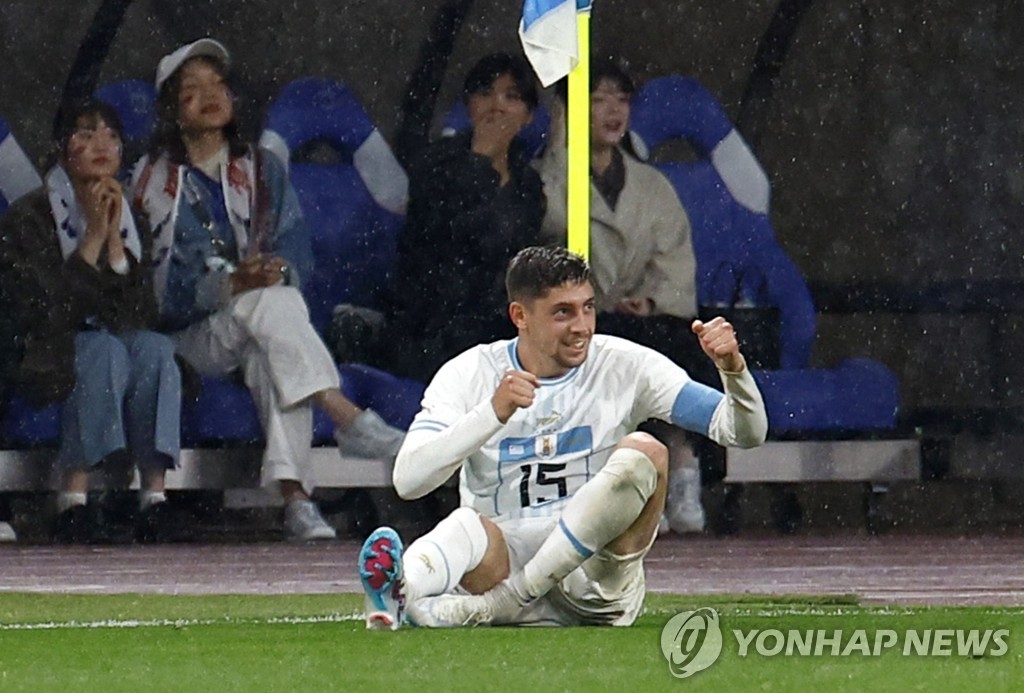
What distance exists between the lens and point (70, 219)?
11906 millimetres

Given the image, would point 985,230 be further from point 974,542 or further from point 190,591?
point 190,591

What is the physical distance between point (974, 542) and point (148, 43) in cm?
459

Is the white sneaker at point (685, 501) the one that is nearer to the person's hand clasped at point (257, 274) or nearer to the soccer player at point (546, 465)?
the person's hand clasped at point (257, 274)

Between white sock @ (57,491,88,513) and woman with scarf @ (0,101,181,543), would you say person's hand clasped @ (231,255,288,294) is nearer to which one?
woman with scarf @ (0,101,181,543)

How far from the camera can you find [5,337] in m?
12.1

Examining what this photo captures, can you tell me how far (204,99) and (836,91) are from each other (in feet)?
11.0

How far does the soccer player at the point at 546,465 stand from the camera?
6609 mm

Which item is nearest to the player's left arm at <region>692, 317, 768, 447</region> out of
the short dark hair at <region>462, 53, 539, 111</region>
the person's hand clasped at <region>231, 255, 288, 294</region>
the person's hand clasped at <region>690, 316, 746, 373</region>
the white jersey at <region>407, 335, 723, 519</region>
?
the person's hand clasped at <region>690, 316, 746, 373</region>

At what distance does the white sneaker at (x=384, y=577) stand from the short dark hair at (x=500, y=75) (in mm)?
5449

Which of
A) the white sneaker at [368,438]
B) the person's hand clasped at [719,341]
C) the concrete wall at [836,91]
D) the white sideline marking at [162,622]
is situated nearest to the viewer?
the person's hand clasped at [719,341]

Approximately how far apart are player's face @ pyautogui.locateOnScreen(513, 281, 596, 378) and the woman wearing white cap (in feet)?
16.2

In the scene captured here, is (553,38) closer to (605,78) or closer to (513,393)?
(513,393)

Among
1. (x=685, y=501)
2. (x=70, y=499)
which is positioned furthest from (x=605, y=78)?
(x=70, y=499)

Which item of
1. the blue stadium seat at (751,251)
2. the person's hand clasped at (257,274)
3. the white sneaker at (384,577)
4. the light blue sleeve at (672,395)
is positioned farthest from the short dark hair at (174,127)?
the white sneaker at (384,577)
